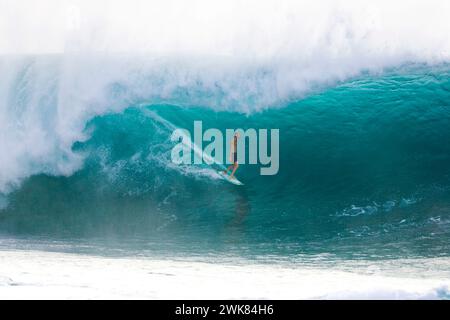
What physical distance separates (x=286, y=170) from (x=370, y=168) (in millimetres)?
1387

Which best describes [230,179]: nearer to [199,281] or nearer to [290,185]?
[290,185]

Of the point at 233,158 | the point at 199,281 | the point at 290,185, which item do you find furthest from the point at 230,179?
the point at 199,281

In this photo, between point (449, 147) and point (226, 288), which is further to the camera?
point (449, 147)

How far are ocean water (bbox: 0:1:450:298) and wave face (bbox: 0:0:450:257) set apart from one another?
0.03 m

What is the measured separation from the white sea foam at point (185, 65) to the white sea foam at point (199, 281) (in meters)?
3.36

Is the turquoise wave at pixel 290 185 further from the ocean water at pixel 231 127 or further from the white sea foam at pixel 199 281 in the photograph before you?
the white sea foam at pixel 199 281

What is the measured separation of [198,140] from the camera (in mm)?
9586

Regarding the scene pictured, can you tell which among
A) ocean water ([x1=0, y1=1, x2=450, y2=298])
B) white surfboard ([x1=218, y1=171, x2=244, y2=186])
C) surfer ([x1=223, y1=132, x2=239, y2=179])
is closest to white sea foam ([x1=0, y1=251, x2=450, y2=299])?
ocean water ([x1=0, y1=1, x2=450, y2=298])

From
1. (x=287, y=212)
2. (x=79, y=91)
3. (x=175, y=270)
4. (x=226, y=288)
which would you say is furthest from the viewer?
(x=79, y=91)

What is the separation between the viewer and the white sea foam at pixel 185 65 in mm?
9906

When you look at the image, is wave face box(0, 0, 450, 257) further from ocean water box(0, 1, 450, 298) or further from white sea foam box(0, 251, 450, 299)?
white sea foam box(0, 251, 450, 299)

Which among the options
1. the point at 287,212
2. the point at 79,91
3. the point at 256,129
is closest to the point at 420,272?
the point at 287,212

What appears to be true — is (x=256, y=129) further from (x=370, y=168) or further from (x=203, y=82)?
(x=370, y=168)

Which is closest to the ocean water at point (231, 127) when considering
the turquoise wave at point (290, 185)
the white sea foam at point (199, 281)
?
the turquoise wave at point (290, 185)
